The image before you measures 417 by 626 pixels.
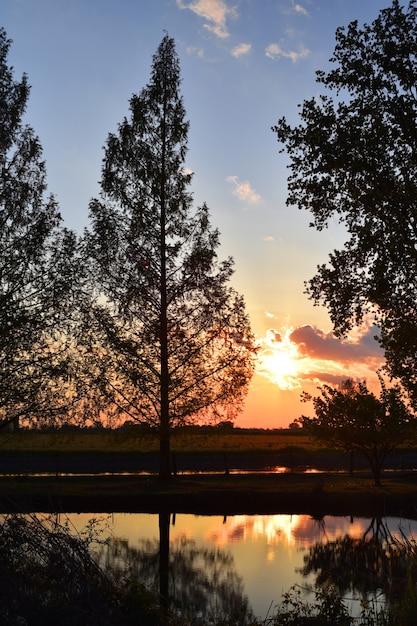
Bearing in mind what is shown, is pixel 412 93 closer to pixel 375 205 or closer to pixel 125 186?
pixel 375 205

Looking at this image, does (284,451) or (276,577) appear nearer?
(276,577)

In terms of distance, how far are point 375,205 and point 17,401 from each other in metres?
15.9

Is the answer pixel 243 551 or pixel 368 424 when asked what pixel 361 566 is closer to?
pixel 243 551

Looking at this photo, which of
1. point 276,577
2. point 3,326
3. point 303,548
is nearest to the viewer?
point 276,577

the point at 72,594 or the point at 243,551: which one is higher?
the point at 72,594

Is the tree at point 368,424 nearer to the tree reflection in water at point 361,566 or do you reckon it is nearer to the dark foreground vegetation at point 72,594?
the tree reflection in water at point 361,566

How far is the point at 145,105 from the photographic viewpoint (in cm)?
3638

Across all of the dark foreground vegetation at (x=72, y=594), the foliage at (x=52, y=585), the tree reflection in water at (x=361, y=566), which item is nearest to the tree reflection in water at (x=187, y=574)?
the dark foreground vegetation at (x=72, y=594)

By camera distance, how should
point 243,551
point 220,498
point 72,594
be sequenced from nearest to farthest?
point 72,594 < point 243,551 < point 220,498

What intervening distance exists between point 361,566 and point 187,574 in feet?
14.5

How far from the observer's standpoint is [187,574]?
52.6ft

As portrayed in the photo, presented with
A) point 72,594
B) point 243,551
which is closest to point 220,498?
point 243,551

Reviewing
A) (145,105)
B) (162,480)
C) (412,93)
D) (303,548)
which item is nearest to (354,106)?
(412,93)

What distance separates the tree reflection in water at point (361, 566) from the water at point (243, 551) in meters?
0.04
